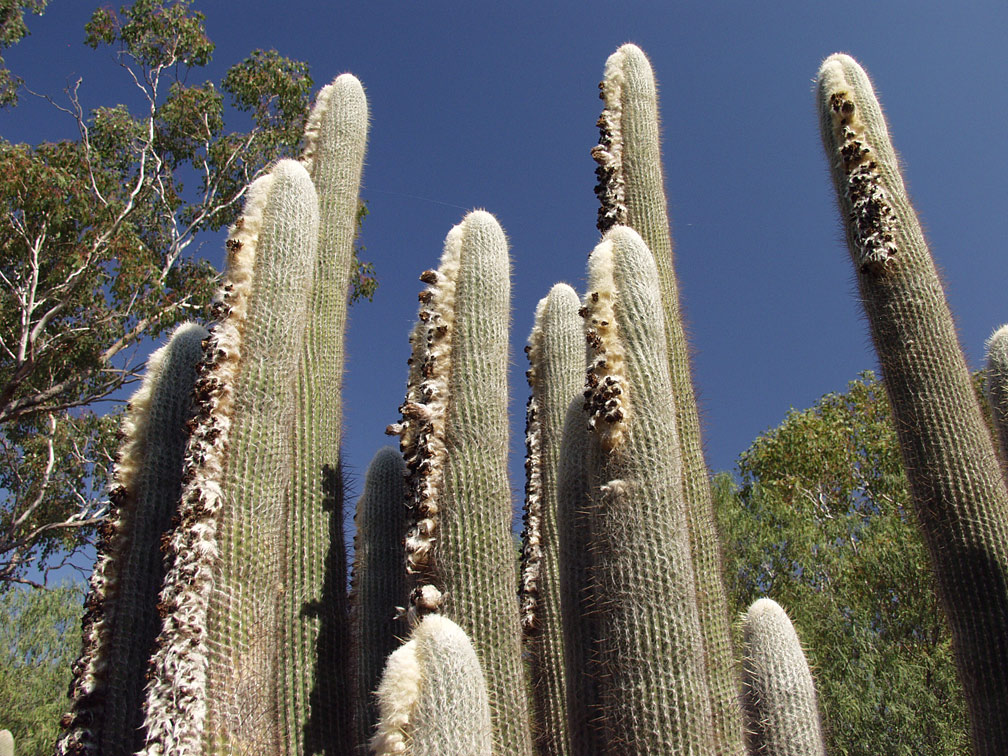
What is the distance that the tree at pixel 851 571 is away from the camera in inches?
329

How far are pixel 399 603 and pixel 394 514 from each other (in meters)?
0.47

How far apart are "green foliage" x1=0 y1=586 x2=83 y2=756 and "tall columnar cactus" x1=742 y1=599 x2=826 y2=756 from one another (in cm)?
1370

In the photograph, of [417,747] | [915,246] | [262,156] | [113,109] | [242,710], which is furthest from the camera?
[262,156]

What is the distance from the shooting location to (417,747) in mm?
2297

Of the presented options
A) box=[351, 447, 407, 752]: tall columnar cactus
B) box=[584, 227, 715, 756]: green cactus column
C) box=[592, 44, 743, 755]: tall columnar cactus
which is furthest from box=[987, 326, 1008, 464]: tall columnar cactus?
box=[351, 447, 407, 752]: tall columnar cactus

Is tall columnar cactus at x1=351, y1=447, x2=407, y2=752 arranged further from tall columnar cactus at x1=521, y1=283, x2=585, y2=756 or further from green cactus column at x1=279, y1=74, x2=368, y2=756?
tall columnar cactus at x1=521, y1=283, x2=585, y2=756

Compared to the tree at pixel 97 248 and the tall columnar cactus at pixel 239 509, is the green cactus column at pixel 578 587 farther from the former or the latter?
the tree at pixel 97 248

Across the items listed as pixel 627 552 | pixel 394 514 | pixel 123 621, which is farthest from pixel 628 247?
pixel 123 621

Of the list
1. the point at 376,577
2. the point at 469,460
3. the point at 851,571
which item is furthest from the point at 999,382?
the point at 851,571

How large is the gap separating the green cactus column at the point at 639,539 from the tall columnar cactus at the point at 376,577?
3.26 feet

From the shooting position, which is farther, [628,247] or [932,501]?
[932,501]

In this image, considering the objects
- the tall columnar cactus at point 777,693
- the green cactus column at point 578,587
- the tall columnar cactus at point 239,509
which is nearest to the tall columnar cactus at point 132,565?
the tall columnar cactus at point 239,509

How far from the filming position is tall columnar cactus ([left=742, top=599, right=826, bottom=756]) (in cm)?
363

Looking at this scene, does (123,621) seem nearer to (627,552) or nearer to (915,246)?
(627,552)
